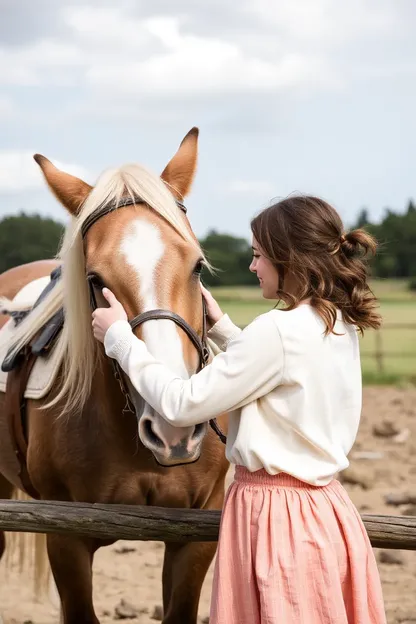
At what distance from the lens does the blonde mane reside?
8.99 feet

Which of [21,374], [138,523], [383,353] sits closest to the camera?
[138,523]

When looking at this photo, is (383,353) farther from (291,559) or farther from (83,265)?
(291,559)

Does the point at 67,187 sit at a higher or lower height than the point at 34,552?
higher

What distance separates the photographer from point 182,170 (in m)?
3.08

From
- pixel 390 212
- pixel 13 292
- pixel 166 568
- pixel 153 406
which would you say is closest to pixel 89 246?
pixel 153 406

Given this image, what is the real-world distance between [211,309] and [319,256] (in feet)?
2.35

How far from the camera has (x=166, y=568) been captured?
11.1 ft

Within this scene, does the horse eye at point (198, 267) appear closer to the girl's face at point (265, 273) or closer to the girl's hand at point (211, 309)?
the girl's hand at point (211, 309)

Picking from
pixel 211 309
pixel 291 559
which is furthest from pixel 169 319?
pixel 291 559

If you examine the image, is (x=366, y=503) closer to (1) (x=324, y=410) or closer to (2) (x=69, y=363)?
(2) (x=69, y=363)

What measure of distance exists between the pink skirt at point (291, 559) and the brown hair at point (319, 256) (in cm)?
46

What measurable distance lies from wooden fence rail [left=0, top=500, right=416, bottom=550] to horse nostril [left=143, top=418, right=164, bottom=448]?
59 centimetres

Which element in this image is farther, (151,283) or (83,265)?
(83,265)

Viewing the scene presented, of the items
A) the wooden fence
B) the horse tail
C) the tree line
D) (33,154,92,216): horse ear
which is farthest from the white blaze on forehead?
the tree line
